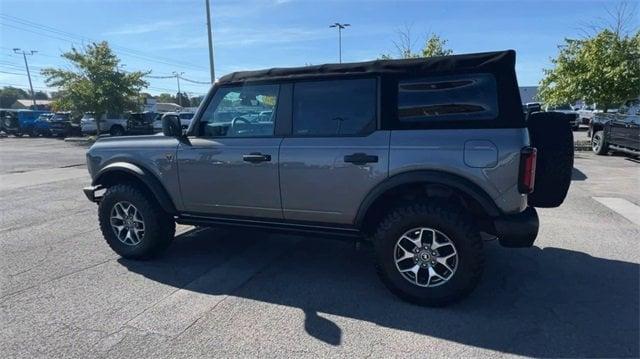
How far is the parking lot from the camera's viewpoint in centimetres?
296

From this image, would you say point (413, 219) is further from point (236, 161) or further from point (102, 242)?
point (102, 242)

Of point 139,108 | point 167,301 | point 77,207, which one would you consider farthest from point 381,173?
point 139,108

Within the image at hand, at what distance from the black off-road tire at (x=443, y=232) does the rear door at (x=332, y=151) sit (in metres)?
0.34

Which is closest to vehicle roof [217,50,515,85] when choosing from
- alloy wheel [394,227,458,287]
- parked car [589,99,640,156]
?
alloy wheel [394,227,458,287]

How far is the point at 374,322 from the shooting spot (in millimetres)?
3268

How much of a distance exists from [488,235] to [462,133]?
0.99 metres

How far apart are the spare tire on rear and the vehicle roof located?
0.65 meters

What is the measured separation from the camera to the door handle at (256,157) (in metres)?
3.93

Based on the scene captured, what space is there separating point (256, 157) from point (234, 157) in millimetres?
247

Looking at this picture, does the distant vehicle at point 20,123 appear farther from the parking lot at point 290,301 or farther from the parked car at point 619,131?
the parked car at point 619,131

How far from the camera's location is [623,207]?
6.86 m

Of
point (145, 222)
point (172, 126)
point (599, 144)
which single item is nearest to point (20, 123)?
point (145, 222)

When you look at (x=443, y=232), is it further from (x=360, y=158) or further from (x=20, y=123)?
(x=20, y=123)

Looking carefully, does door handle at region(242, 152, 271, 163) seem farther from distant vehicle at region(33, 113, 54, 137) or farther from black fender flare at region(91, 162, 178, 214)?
distant vehicle at region(33, 113, 54, 137)
